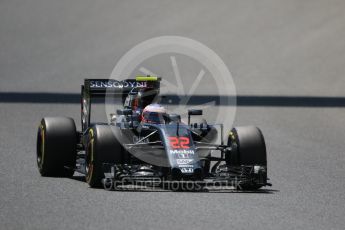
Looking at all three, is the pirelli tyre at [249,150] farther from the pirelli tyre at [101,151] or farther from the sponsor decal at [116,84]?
the sponsor decal at [116,84]

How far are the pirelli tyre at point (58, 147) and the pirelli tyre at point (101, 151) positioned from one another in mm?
1212

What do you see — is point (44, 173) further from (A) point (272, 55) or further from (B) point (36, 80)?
(A) point (272, 55)

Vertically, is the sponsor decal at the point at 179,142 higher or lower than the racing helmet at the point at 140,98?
lower

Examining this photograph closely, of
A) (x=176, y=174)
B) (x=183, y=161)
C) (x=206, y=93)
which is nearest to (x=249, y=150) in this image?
(x=183, y=161)

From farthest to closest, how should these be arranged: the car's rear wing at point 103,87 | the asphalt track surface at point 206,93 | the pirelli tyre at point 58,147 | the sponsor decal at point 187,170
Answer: the car's rear wing at point 103,87
the pirelli tyre at point 58,147
the sponsor decal at point 187,170
the asphalt track surface at point 206,93

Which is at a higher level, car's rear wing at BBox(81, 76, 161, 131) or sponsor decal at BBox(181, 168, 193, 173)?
car's rear wing at BBox(81, 76, 161, 131)

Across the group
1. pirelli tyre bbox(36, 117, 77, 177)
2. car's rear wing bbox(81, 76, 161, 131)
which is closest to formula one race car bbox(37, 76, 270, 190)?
pirelli tyre bbox(36, 117, 77, 177)

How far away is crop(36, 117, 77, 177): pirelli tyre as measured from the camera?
51.8 feet

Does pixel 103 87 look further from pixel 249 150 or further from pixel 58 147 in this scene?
pixel 249 150

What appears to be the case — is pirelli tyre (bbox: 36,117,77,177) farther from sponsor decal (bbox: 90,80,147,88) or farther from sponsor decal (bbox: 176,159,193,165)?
sponsor decal (bbox: 176,159,193,165)

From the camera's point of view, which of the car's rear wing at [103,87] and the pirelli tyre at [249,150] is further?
the car's rear wing at [103,87]

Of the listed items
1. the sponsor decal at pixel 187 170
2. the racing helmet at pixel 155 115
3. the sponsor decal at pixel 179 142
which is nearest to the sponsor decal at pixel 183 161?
the sponsor decal at pixel 187 170

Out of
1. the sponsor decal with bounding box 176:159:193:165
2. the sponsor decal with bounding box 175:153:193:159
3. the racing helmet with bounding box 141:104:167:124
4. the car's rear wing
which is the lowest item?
the sponsor decal with bounding box 176:159:193:165

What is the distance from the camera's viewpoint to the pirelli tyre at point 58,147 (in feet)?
51.8
